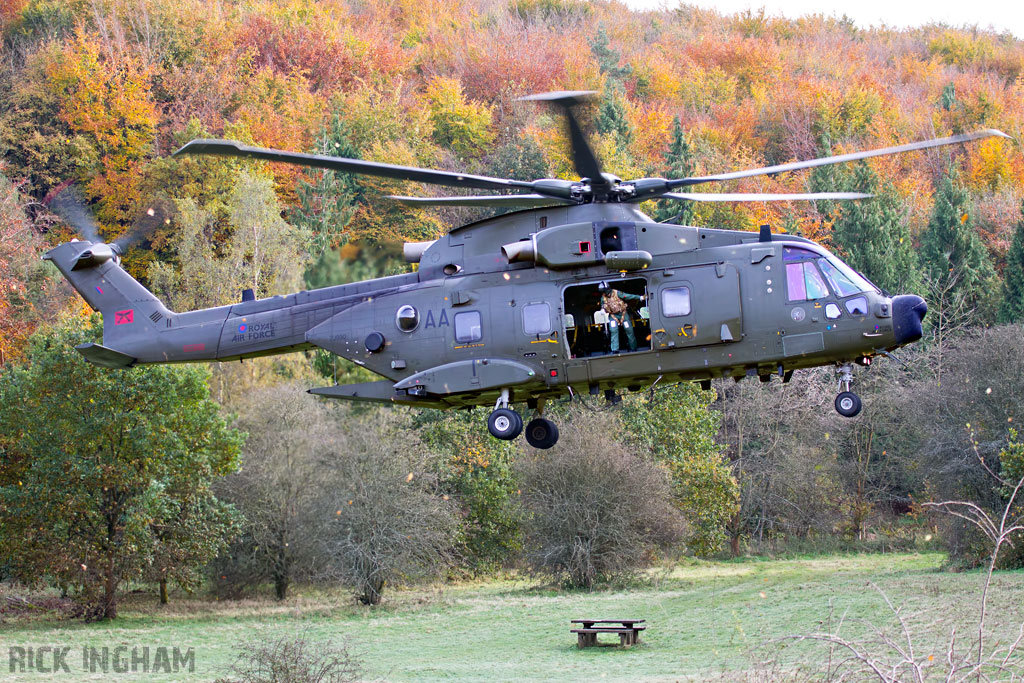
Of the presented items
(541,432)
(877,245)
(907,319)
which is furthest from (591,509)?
(907,319)

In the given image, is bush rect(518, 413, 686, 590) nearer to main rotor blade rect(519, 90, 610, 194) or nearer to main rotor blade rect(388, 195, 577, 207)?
main rotor blade rect(388, 195, 577, 207)

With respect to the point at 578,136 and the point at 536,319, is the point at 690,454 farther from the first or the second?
the point at 578,136

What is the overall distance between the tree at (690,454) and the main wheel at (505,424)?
3150cm

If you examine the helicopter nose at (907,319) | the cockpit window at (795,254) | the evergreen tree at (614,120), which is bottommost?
the helicopter nose at (907,319)

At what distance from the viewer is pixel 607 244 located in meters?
17.1

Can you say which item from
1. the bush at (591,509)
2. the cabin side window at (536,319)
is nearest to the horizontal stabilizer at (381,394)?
the cabin side window at (536,319)

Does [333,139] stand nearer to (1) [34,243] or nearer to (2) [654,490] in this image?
(1) [34,243]

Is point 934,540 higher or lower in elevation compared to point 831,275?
lower

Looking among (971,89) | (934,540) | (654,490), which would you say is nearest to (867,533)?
(934,540)

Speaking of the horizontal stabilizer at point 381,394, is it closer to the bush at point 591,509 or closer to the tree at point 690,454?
the bush at point 591,509

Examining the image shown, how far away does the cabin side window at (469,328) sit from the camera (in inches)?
688

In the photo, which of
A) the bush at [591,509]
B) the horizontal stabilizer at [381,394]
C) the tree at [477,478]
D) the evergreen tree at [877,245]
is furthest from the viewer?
the evergreen tree at [877,245]

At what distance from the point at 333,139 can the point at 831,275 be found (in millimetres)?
43773

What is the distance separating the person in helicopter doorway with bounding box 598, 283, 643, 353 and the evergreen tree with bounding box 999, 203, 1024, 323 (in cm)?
4580
